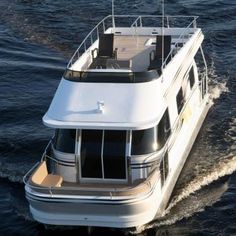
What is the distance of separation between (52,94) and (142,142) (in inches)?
398

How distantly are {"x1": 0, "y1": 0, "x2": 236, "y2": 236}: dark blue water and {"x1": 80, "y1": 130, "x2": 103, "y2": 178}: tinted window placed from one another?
5.26 feet

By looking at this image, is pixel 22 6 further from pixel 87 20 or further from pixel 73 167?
pixel 73 167

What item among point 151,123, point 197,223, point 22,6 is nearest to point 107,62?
point 151,123

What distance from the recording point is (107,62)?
21531 mm

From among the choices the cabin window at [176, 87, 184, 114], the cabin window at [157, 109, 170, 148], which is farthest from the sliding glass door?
the cabin window at [176, 87, 184, 114]

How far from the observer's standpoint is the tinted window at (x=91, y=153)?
58.5 ft

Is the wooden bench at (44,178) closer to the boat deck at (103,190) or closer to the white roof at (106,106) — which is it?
the boat deck at (103,190)

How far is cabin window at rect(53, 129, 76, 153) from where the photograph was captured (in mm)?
17984

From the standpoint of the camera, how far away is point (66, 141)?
18.1 meters

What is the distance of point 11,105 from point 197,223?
1062 cm

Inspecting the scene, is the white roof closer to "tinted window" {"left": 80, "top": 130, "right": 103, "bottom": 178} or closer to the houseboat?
the houseboat

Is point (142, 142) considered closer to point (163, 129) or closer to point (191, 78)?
point (163, 129)

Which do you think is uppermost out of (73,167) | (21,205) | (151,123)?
(151,123)

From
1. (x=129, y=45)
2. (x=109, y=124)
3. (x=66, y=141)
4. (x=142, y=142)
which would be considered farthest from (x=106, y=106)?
(x=129, y=45)
